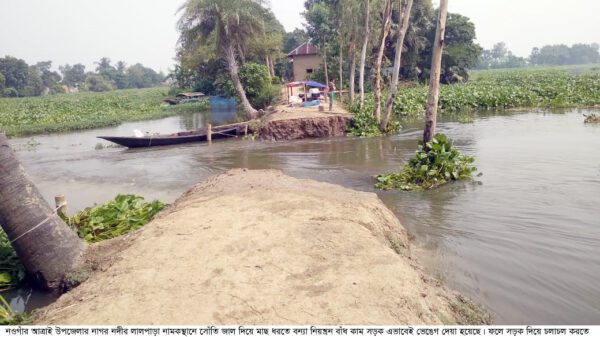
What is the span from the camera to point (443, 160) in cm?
1016

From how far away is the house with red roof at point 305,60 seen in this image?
38.9 meters

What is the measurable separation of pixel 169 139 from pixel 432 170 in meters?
13.0

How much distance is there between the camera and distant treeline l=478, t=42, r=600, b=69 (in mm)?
127506

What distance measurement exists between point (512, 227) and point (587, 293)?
217 cm

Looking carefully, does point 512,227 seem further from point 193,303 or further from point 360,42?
point 360,42

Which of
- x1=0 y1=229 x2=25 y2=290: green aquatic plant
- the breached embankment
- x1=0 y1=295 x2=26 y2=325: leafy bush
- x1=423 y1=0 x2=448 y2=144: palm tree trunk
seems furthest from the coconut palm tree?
x1=0 y1=295 x2=26 y2=325: leafy bush

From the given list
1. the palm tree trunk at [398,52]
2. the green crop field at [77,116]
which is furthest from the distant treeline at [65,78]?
the palm tree trunk at [398,52]

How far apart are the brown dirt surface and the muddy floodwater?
1.04 m

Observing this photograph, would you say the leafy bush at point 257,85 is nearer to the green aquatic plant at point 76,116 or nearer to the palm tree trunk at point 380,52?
the green aquatic plant at point 76,116

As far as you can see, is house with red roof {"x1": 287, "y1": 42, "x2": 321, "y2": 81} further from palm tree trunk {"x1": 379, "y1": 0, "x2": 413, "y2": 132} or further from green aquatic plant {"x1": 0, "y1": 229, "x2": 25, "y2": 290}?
green aquatic plant {"x1": 0, "y1": 229, "x2": 25, "y2": 290}

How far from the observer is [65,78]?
110 m

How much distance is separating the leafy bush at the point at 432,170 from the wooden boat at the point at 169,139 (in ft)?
38.3

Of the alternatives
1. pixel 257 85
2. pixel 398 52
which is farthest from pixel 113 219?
pixel 257 85

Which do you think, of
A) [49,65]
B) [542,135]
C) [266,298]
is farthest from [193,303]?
[49,65]
